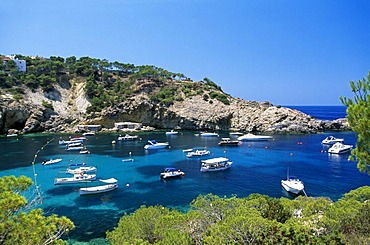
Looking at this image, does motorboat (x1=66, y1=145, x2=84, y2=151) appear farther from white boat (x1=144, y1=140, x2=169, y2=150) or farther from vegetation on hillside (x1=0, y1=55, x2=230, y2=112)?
vegetation on hillside (x1=0, y1=55, x2=230, y2=112)

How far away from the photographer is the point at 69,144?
5894 cm

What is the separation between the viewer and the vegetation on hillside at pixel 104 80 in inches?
3501

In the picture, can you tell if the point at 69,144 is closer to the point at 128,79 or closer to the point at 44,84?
A: the point at 44,84

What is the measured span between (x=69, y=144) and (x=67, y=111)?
32969 millimetres

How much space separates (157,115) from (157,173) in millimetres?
50383

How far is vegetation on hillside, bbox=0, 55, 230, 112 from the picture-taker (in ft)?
292

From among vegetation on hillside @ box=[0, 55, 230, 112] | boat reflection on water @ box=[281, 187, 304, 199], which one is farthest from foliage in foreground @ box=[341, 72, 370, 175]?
vegetation on hillside @ box=[0, 55, 230, 112]

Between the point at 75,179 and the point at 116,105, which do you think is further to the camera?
the point at 116,105

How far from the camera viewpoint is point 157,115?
89500 mm

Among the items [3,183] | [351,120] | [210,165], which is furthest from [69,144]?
[351,120]

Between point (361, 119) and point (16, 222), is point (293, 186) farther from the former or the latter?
point (16, 222)

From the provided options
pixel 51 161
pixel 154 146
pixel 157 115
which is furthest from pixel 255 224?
pixel 157 115

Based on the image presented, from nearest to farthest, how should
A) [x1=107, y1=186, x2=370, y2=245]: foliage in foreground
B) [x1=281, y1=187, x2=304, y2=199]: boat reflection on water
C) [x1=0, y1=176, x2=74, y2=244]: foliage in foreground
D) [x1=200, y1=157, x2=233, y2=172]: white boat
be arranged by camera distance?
1. [x1=0, y1=176, x2=74, y2=244]: foliage in foreground
2. [x1=107, y1=186, x2=370, y2=245]: foliage in foreground
3. [x1=281, y1=187, x2=304, y2=199]: boat reflection on water
4. [x1=200, y1=157, x2=233, y2=172]: white boat

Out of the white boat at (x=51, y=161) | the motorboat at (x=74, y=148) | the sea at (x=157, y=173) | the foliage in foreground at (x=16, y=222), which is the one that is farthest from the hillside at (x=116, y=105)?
the foliage in foreground at (x=16, y=222)
